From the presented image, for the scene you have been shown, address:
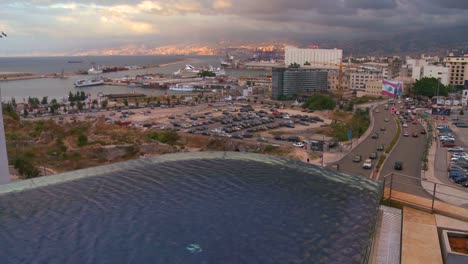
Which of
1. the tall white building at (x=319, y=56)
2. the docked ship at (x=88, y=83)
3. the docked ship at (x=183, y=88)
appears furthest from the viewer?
the tall white building at (x=319, y=56)

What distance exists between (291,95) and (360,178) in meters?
24.9

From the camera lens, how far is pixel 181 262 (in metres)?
1.77

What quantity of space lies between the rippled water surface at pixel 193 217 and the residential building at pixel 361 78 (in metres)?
27.9

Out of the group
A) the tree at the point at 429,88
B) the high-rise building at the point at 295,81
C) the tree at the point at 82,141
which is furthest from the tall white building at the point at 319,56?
the tree at the point at 82,141

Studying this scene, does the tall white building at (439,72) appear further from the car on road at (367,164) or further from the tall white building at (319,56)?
the car on road at (367,164)

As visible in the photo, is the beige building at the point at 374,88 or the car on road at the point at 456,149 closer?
the car on road at the point at 456,149

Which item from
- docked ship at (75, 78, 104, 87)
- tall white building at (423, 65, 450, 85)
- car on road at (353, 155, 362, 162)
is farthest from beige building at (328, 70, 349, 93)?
docked ship at (75, 78, 104, 87)

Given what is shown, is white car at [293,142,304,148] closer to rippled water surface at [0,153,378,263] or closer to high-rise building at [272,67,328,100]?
rippled water surface at [0,153,378,263]

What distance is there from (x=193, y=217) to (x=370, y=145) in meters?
11.3

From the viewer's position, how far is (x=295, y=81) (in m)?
27.9

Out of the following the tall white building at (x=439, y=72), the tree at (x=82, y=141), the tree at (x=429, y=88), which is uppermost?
the tall white building at (x=439, y=72)

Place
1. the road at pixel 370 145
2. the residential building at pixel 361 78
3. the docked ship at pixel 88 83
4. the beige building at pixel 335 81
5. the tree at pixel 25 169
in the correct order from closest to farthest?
the tree at pixel 25 169
the road at pixel 370 145
the residential building at pixel 361 78
the beige building at pixel 335 81
the docked ship at pixel 88 83

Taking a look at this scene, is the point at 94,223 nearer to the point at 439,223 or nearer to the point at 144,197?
the point at 144,197

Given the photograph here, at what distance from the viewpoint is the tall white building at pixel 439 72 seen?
26459 millimetres
